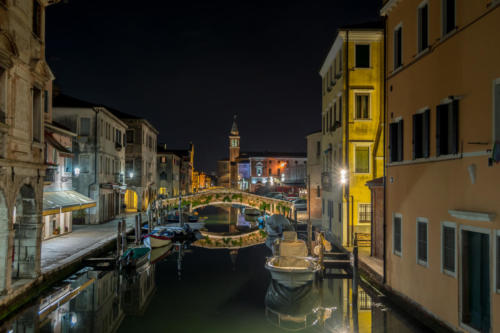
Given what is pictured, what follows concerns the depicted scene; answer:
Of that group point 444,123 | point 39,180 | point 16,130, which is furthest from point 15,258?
point 444,123

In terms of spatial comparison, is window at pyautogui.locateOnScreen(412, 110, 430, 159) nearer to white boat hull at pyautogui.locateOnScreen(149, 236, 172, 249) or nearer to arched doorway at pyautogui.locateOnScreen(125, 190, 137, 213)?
white boat hull at pyautogui.locateOnScreen(149, 236, 172, 249)

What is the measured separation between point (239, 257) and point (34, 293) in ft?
50.7

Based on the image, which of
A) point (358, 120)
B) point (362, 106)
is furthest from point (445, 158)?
point (362, 106)

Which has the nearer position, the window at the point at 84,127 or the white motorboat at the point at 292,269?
the white motorboat at the point at 292,269

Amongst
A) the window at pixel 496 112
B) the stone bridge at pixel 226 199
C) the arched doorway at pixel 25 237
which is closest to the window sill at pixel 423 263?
the window at pixel 496 112

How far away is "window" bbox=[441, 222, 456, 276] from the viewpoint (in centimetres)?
968

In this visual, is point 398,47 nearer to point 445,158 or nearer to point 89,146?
point 445,158

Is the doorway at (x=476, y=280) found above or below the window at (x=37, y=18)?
below

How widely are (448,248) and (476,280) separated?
1234 mm

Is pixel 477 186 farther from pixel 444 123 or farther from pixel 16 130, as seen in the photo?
pixel 16 130

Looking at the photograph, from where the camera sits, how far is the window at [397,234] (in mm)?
12992

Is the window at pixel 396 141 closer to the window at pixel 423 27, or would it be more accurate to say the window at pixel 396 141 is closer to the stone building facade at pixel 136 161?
the window at pixel 423 27

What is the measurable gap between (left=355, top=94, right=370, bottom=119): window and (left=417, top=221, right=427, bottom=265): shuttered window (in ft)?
39.2

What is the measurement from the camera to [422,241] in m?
11.5
